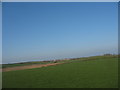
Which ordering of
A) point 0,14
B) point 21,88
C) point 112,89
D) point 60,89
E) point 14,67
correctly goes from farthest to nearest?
point 14,67 < point 0,14 < point 21,88 < point 60,89 < point 112,89

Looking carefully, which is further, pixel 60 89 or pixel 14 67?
pixel 14 67

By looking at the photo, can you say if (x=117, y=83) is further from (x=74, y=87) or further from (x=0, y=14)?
(x=0, y=14)

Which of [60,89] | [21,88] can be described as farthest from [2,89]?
[60,89]

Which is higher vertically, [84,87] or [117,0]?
[117,0]

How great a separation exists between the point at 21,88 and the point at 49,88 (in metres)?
0.92

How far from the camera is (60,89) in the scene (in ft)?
14.6

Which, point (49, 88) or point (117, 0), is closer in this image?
point (49, 88)

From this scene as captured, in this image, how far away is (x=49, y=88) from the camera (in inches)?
Answer: 179

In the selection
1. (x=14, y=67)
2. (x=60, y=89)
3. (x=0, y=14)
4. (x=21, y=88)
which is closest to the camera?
(x=60, y=89)

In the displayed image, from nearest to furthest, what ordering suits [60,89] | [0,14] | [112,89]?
[112,89]
[60,89]
[0,14]

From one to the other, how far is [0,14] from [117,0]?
12.4 feet

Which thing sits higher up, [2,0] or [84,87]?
[2,0]

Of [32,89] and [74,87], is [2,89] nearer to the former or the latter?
[32,89]

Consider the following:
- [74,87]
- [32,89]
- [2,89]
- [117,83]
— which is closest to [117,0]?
[117,83]
